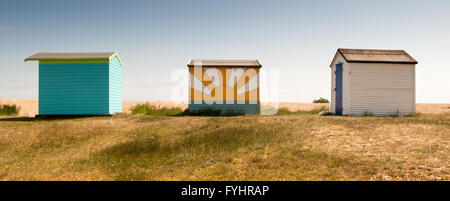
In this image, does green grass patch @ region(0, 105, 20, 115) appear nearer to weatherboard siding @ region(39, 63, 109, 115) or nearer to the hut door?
weatherboard siding @ region(39, 63, 109, 115)

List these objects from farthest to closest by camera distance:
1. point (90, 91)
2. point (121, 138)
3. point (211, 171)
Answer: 1. point (90, 91)
2. point (121, 138)
3. point (211, 171)

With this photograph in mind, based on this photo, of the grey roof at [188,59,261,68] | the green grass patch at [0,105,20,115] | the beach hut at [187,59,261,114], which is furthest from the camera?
the green grass patch at [0,105,20,115]

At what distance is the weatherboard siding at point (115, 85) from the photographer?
58.6ft

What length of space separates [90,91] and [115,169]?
10.9 meters

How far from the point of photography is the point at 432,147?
30.4 feet

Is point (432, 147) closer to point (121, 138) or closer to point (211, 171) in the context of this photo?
point (211, 171)

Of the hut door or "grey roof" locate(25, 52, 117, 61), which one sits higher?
"grey roof" locate(25, 52, 117, 61)

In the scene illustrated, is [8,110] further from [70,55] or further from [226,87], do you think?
[226,87]

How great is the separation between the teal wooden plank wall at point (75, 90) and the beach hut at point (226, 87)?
17.8 feet

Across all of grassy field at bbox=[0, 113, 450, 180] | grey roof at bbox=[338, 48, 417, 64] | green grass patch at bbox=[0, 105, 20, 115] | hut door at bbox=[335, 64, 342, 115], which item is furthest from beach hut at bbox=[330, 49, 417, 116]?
green grass patch at bbox=[0, 105, 20, 115]

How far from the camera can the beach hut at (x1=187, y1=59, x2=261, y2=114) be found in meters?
19.2

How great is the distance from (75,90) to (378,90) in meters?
18.9
